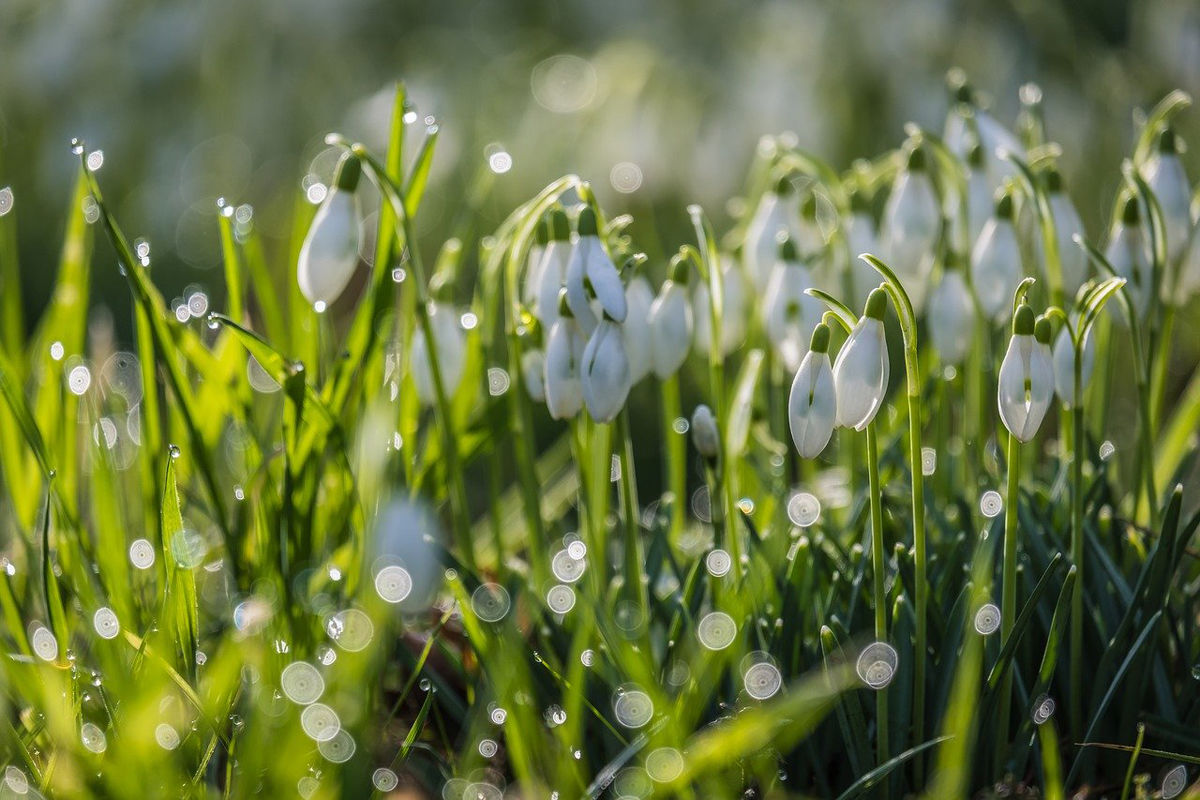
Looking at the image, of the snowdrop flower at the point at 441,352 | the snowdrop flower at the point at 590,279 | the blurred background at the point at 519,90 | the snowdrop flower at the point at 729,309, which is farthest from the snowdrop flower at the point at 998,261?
the blurred background at the point at 519,90

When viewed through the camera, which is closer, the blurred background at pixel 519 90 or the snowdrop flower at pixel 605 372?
the snowdrop flower at pixel 605 372

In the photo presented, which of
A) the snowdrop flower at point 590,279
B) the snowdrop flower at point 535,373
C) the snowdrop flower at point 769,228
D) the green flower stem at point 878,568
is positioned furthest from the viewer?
the snowdrop flower at point 769,228

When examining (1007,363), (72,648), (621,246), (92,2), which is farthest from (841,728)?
(92,2)

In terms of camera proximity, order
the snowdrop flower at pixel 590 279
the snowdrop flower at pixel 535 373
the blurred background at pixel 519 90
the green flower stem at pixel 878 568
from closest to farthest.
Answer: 1. the green flower stem at pixel 878 568
2. the snowdrop flower at pixel 590 279
3. the snowdrop flower at pixel 535 373
4. the blurred background at pixel 519 90

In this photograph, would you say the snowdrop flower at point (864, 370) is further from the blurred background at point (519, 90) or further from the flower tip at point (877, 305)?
the blurred background at point (519, 90)

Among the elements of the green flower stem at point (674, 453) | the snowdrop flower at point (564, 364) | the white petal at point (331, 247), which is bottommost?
the green flower stem at point (674, 453)

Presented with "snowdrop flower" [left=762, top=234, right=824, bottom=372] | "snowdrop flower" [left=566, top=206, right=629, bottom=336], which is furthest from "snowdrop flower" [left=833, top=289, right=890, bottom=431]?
"snowdrop flower" [left=762, top=234, right=824, bottom=372]

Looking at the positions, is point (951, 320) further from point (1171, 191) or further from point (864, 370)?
point (864, 370)

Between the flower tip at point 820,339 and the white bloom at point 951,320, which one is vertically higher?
the flower tip at point 820,339
